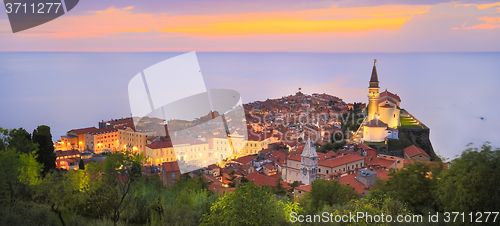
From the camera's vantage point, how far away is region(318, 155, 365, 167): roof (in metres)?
10.7

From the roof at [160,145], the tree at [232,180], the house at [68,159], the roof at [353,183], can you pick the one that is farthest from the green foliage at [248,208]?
the roof at [160,145]

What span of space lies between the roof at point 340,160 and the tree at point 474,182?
19.8 feet

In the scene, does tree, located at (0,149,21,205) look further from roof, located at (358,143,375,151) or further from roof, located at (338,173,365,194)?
roof, located at (358,143,375,151)

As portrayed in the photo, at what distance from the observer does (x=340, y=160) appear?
35.9 feet

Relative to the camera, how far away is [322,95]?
106ft

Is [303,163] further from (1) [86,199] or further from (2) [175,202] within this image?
(1) [86,199]

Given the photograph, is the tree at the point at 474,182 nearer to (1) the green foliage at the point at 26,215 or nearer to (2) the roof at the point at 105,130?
(1) the green foliage at the point at 26,215

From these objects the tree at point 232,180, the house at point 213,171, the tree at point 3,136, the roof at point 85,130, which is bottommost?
the tree at point 232,180

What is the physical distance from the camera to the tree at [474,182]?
4117mm

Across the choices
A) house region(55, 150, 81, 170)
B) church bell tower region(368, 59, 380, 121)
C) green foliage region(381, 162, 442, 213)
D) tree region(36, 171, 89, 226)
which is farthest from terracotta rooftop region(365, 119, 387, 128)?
house region(55, 150, 81, 170)

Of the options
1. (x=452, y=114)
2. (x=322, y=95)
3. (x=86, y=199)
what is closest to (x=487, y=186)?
(x=86, y=199)

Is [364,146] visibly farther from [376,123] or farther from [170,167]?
[170,167]

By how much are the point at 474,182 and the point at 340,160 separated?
22.2ft

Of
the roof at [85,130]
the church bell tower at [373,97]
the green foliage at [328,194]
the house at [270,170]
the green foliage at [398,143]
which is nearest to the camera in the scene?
the green foliage at [328,194]
